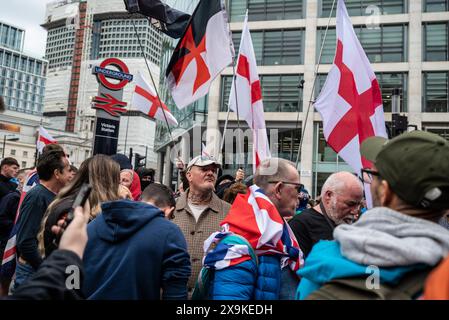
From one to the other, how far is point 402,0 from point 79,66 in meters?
131

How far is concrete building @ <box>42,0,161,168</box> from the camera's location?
386 ft

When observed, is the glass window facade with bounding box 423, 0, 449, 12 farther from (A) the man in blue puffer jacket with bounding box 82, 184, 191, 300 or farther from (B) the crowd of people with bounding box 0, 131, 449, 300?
(A) the man in blue puffer jacket with bounding box 82, 184, 191, 300

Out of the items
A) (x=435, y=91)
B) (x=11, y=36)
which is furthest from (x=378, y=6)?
(x=11, y=36)

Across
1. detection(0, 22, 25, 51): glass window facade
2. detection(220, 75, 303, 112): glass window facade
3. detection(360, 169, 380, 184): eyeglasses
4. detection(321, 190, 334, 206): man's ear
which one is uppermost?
detection(0, 22, 25, 51): glass window facade

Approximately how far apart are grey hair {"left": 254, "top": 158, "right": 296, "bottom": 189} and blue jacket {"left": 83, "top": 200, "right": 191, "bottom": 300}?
104cm

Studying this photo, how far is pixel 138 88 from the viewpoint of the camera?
11.0 metres

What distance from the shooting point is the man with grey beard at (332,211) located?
3555 mm

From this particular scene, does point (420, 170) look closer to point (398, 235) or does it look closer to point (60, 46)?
point (398, 235)

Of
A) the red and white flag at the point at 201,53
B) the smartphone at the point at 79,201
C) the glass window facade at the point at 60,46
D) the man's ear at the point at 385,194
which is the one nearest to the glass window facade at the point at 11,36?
the glass window facade at the point at 60,46

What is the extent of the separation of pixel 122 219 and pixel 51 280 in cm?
93

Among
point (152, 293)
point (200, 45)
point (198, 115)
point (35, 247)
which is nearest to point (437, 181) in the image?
point (152, 293)

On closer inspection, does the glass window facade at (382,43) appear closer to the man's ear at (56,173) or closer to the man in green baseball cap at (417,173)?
the man's ear at (56,173)

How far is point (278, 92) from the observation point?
27.8 m

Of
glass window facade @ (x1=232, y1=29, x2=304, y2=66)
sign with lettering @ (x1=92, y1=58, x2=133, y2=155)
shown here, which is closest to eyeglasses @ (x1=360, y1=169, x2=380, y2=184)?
sign with lettering @ (x1=92, y1=58, x2=133, y2=155)
